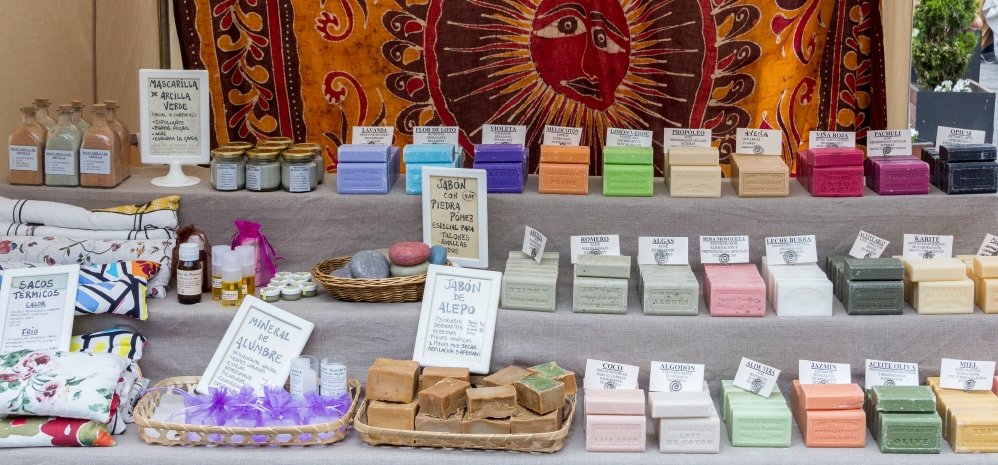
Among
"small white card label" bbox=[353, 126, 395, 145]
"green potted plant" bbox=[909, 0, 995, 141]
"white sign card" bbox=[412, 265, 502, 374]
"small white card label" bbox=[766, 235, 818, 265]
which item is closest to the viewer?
"white sign card" bbox=[412, 265, 502, 374]

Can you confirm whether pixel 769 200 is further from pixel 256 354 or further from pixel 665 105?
pixel 256 354

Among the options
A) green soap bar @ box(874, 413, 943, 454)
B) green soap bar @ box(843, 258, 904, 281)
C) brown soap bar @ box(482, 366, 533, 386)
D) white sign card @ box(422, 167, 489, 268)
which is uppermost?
white sign card @ box(422, 167, 489, 268)

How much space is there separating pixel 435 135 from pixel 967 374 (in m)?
1.73

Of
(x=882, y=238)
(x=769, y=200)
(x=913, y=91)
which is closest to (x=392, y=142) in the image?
(x=769, y=200)

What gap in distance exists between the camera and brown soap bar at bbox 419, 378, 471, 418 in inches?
112

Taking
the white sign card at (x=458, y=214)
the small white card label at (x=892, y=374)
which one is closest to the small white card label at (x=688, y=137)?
the white sign card at (x=458, y=214)

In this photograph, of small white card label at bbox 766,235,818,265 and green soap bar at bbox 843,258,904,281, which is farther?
small white card label at bbox 766,235,818,265

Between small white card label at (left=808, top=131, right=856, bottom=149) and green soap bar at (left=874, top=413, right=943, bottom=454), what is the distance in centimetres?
97

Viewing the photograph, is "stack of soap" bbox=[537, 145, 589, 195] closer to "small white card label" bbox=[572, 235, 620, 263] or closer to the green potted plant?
"small white card label" bbox=[572, 235, 620, 263]

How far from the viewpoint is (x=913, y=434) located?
2.85m

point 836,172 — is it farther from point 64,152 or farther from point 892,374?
point 64,152

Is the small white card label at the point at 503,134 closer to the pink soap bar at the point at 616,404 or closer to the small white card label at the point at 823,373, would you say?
Result: the pink soap bar at the point at 616,404

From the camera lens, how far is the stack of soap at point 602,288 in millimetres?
3160

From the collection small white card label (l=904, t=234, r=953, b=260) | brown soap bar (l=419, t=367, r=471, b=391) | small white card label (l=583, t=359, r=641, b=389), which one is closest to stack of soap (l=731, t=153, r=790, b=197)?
small white card label (l=904, t=234, r=953, b=260)
